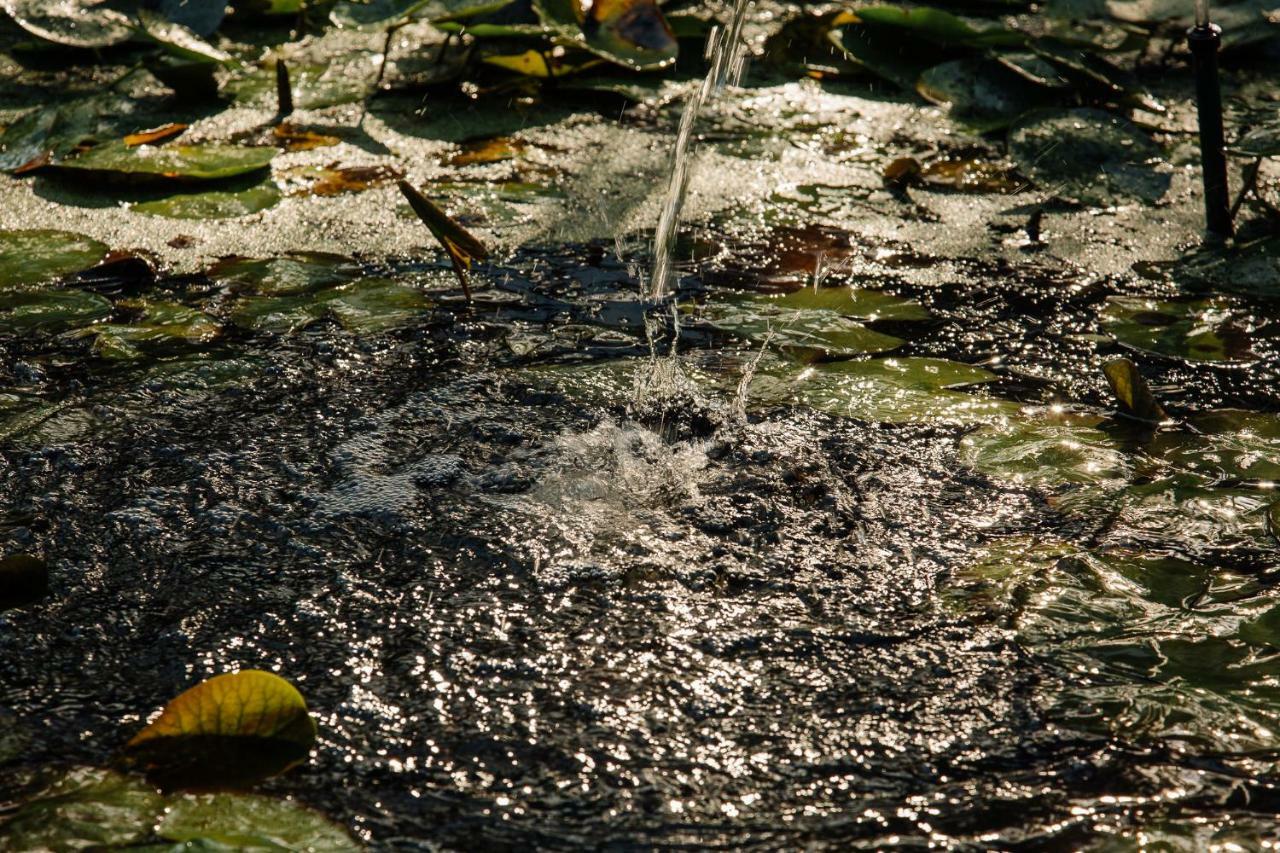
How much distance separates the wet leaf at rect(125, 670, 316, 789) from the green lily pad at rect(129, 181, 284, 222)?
1.61m

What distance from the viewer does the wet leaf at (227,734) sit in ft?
3.96

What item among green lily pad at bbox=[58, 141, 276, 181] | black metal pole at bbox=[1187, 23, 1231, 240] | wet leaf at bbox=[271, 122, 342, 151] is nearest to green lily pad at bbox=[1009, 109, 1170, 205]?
black metal pole at bbox=[1187, 23, 1231, 240]

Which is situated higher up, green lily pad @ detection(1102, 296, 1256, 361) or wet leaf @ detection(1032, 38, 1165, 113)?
wet leaf @ detection(1032, 38, 1165, 113)

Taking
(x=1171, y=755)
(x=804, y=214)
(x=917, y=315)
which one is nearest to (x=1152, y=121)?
(x=804, y=214)

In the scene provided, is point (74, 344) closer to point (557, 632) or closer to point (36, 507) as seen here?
point (36, 507)

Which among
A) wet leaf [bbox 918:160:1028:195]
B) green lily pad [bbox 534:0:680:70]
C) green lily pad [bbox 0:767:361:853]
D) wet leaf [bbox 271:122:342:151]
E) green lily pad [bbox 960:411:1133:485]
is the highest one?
green lily pad [bbox 534:0:680:70]

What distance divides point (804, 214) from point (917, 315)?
499 millimetres

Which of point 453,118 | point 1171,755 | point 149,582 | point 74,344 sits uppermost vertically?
point 453,118

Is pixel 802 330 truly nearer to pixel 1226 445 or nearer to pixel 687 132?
pixel 1226 445

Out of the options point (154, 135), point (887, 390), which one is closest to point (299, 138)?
point (154, 135)

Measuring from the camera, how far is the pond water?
123cm

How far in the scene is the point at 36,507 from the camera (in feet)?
5.38

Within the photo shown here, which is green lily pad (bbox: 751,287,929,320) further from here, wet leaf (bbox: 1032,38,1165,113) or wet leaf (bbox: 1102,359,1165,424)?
wet leaf (bbox: 1032,38,1165,113)

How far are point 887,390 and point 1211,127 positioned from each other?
3.52 feet
